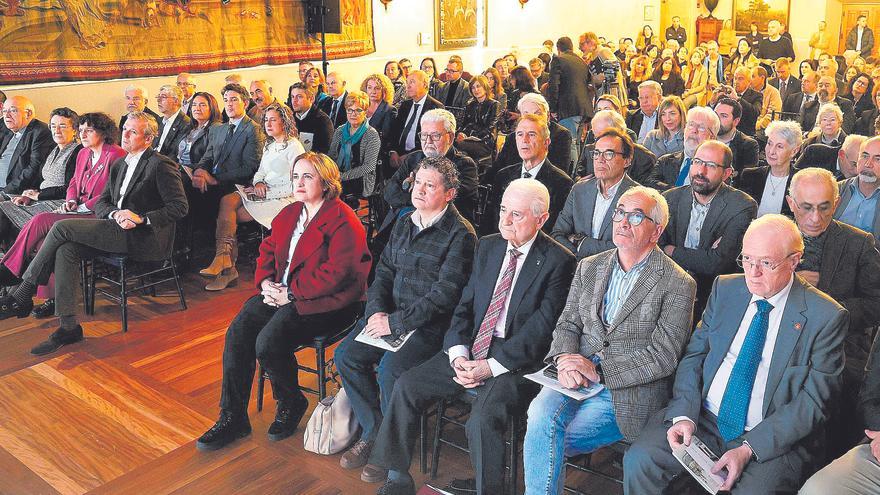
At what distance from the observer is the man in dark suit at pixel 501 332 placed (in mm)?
3164

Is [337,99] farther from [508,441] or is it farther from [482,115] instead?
[508,441]

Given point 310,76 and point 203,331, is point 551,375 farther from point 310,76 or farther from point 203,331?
point 310,76

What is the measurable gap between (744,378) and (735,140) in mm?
3250

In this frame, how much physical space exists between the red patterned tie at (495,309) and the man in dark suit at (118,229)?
9.05ft

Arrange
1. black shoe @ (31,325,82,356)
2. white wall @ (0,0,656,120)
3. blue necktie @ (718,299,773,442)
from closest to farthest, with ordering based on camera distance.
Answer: blue necktie @ (718,299,773,442) → black shoe @ (31,325,82,356) → white wall @ (0,0,656,120)

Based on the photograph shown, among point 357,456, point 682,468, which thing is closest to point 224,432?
point 357,456

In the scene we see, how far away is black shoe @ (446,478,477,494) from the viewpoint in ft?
10.5

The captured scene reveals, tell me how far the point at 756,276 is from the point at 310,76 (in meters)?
6.95

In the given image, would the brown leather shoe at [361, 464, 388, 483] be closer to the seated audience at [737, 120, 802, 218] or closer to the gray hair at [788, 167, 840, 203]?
the gray hair at [788, 167, 840, 203]

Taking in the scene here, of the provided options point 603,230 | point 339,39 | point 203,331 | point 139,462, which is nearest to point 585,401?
point 603,230

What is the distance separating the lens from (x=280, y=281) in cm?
399

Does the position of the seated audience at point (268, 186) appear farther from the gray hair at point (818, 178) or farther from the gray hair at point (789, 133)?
the gray hair at point (818, 178)

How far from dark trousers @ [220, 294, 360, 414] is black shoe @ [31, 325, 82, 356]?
5.57 feet

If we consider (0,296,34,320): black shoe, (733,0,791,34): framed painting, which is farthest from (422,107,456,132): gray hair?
(733,0,791,34): framed painting
